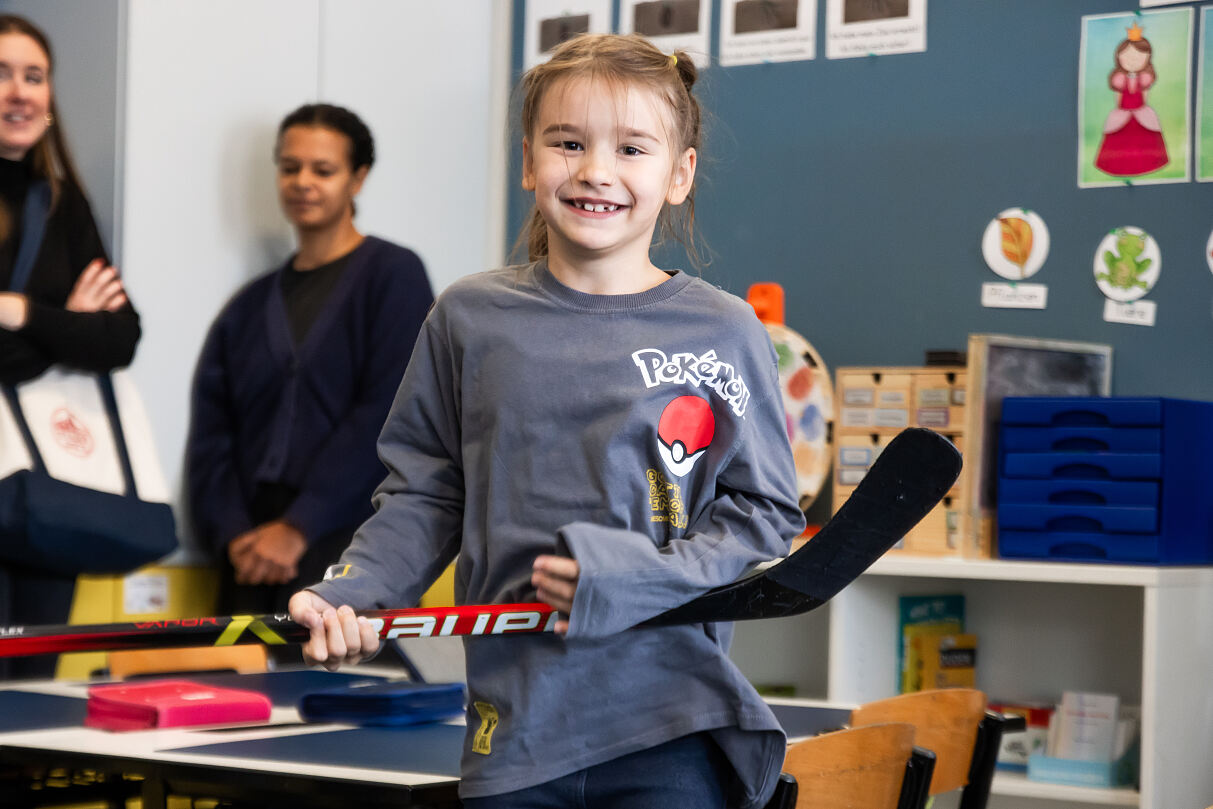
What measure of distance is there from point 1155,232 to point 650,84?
7.16 ft

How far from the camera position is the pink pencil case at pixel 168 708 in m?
1.64

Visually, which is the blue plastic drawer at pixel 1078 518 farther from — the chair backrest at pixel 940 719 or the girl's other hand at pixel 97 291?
the girl's other hand at pixel 97 291

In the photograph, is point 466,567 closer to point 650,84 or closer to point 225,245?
point 650,84

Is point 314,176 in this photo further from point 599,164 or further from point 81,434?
point 599,164

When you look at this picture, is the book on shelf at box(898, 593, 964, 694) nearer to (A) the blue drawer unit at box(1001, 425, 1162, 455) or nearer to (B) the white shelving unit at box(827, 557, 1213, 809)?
(B) the white shelving unit at box(827, 557, 1213, 809)

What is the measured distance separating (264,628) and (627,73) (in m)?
0.54

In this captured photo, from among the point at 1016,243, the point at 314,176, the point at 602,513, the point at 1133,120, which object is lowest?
the point at 602,513

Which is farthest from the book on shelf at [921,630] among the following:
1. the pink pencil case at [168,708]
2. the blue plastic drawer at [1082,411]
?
the pink pencil case at [168,708]

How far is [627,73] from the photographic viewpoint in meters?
1.21

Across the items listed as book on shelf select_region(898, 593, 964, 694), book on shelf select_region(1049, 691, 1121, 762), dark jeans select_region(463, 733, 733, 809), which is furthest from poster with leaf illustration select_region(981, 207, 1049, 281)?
dark jeans select_region(463, 733, 733, 809)

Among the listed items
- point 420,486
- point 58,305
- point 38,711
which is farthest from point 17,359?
point 420,486

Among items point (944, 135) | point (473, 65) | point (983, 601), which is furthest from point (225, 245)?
point (983, 601)

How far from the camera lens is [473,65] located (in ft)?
13.0

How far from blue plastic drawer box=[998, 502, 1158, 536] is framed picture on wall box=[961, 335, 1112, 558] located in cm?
6
